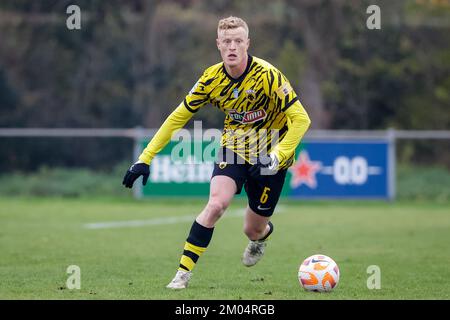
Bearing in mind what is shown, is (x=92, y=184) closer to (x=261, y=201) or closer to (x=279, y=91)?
(x=261, y=201)

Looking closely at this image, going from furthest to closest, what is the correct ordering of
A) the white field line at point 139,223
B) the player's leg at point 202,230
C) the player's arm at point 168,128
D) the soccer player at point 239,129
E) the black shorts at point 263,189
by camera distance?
the white field line at point 139,223
the black shorts at point 263,189
the player's arm at point 168,128
the soccer player at point 239,129
the player's leg at point 202,230

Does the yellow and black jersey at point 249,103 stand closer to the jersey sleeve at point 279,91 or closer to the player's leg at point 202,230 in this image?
the jersey sleeve at point 279,91

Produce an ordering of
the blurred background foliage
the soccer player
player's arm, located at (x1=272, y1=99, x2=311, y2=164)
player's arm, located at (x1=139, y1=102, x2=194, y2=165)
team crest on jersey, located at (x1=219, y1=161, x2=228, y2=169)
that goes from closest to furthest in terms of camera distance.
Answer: the soccer player < player's arm, located at (x1=272, y1=99, x2=311, y2=164) < player's arm, located at (x1=139, y1=102, x2=194, y2=165) < team crest on jersey, located at (x1=219, y1=161, x2=228, y2=169) < the blurred background foliage

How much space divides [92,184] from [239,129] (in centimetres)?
1603

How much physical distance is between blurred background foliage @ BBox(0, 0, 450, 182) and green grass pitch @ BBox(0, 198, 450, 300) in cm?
871

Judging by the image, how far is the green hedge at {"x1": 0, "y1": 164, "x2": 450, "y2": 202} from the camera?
77.9ft

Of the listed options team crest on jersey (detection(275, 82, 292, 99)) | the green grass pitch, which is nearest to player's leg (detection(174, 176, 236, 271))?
the green grass pitch

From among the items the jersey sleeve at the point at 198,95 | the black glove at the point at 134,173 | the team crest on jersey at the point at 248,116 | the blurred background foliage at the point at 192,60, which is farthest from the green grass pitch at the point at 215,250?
the blurred background foliage at the point at 192,60

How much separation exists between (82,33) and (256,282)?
2261 cm

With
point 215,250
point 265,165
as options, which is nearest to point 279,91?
point 265,165

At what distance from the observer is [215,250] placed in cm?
1222

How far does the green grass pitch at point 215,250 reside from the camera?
7992mm

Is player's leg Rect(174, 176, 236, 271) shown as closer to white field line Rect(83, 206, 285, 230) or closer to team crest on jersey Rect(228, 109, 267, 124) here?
Result: team crest on jersey Rect(228, 109, 267, 124)

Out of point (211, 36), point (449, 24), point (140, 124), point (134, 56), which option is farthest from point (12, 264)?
point (449, 24)
